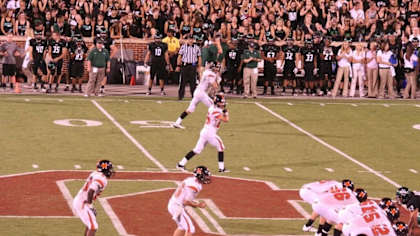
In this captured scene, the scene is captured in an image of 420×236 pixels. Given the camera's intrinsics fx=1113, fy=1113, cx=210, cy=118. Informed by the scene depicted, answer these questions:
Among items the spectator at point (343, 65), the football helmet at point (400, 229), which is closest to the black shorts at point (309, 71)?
the spectator at point (343, 65)

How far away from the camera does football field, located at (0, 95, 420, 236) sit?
19.0m

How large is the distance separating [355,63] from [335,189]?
1628 centimetres

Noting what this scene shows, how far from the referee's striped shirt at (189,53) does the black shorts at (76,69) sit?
308 centimetres

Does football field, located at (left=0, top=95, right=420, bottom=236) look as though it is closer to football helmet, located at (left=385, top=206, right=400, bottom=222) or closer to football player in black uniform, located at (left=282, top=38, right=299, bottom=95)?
football player in black uniform, located at (left=282, top=38, right=299, bottom=95)

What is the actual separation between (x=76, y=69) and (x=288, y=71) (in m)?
6.29

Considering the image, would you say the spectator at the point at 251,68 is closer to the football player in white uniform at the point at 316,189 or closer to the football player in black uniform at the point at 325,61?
the football player in black uniform at the point at 325,61

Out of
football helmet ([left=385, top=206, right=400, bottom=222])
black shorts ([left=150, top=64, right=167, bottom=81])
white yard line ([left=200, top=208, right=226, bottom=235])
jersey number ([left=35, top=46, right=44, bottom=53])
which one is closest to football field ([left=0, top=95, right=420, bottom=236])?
white yard line ([left=200, top=208, right=226, bottom=235])

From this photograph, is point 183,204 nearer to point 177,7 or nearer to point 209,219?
point 209,219

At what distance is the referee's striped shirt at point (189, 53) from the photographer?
30.3 m

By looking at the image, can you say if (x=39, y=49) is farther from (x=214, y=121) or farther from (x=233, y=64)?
(x=214, y=121)

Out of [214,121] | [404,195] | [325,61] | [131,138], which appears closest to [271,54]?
[325,61]

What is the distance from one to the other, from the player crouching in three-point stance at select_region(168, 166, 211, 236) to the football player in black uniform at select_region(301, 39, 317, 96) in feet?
53.7

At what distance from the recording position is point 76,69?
31703 mm

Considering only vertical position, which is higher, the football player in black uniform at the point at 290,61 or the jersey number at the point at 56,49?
the jersey number at the point at 56,49
